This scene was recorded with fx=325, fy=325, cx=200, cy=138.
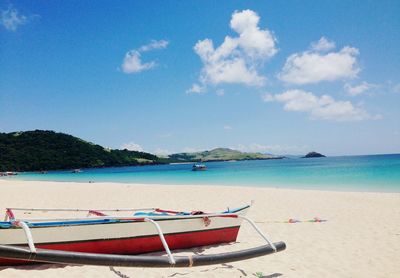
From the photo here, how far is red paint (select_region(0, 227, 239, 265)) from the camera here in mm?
6535

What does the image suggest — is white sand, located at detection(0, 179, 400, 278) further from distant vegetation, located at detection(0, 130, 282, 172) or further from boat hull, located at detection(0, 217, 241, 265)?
distant vegetation, located at detection(0, 130, 282, 172)

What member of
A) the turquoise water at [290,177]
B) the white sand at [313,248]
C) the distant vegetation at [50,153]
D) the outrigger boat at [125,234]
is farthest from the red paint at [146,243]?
the distant vegetation at [50,153]

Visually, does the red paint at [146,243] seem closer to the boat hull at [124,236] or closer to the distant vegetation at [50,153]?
the boat hull at [124,236]

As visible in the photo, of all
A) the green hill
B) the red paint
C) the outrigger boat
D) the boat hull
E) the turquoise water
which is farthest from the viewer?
the green hill

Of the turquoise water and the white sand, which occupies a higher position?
the white sand

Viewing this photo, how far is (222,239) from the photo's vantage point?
8.66 m

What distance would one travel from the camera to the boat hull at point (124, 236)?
630 centimetres

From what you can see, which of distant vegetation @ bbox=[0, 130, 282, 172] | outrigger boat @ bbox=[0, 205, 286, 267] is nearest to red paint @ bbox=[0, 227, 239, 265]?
outrigger boat @ bbox=[0, 205, 286, 267]

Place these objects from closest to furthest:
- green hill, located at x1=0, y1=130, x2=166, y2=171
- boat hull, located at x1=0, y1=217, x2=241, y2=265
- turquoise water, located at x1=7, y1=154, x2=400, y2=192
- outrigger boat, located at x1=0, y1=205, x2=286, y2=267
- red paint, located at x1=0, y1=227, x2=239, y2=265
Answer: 1. outrigger boat, located at x1=0, y1=205, x2=286, y2=267
2. boat hull, located at x1=0, y1=217, x2=241, y2=265
3. red paint, located at x1=0, y1=227, x2=239, y2=265
4. turquoise water, located at x1=7, y1=154, x2=400, y2=192
5. green hill, located at x1=0, y1=130, x2=166, y2=171

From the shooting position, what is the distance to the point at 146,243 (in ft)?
24.2

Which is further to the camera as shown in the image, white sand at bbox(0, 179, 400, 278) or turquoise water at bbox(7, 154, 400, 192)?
turquoise water at bbox(7, 154, 400, 192)

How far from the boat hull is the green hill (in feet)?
358

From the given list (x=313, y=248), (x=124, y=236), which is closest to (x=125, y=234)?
(x=124, y=236)

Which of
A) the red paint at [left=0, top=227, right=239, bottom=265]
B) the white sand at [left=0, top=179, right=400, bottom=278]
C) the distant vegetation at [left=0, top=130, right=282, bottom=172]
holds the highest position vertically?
the distant vegetation at [left=0, top=130, right=282, bottom=172]
